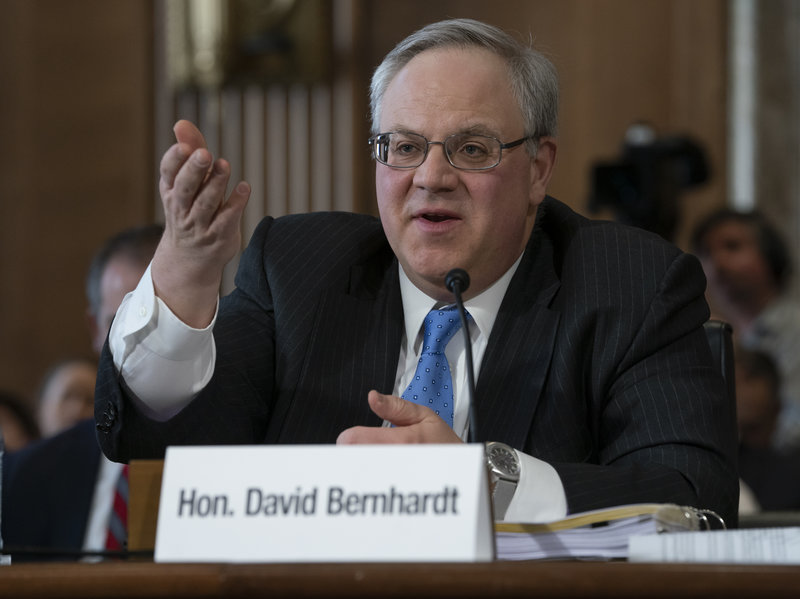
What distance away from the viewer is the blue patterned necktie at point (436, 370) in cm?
184

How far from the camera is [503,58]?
1942 mm

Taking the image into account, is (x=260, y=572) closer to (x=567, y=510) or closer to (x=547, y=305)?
(x=567, y=510)

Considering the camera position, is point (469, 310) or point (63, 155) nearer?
point (469, 310)

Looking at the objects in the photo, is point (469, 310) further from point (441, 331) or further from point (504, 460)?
point (504, 460)

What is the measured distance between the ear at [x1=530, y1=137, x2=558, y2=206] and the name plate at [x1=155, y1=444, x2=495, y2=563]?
1.00 meters

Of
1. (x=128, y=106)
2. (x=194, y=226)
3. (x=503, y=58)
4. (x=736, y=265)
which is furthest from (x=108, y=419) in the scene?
(x=128, y=106)

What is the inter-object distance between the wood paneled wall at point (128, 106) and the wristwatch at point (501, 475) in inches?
153

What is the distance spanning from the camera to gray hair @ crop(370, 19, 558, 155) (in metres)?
1.95

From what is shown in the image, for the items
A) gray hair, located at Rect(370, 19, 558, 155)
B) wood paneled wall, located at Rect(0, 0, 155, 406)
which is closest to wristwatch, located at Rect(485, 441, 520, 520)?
gray hair, located at Rect(370, 19, 558, 155)

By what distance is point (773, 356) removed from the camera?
422cm

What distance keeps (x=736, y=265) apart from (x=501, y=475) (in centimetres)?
297

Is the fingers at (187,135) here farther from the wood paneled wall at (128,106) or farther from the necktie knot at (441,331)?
the wood paneled wall at (128,106)

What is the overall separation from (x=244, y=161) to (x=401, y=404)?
13.7 feet

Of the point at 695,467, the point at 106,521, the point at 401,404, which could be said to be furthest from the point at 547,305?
the point at 106,521
